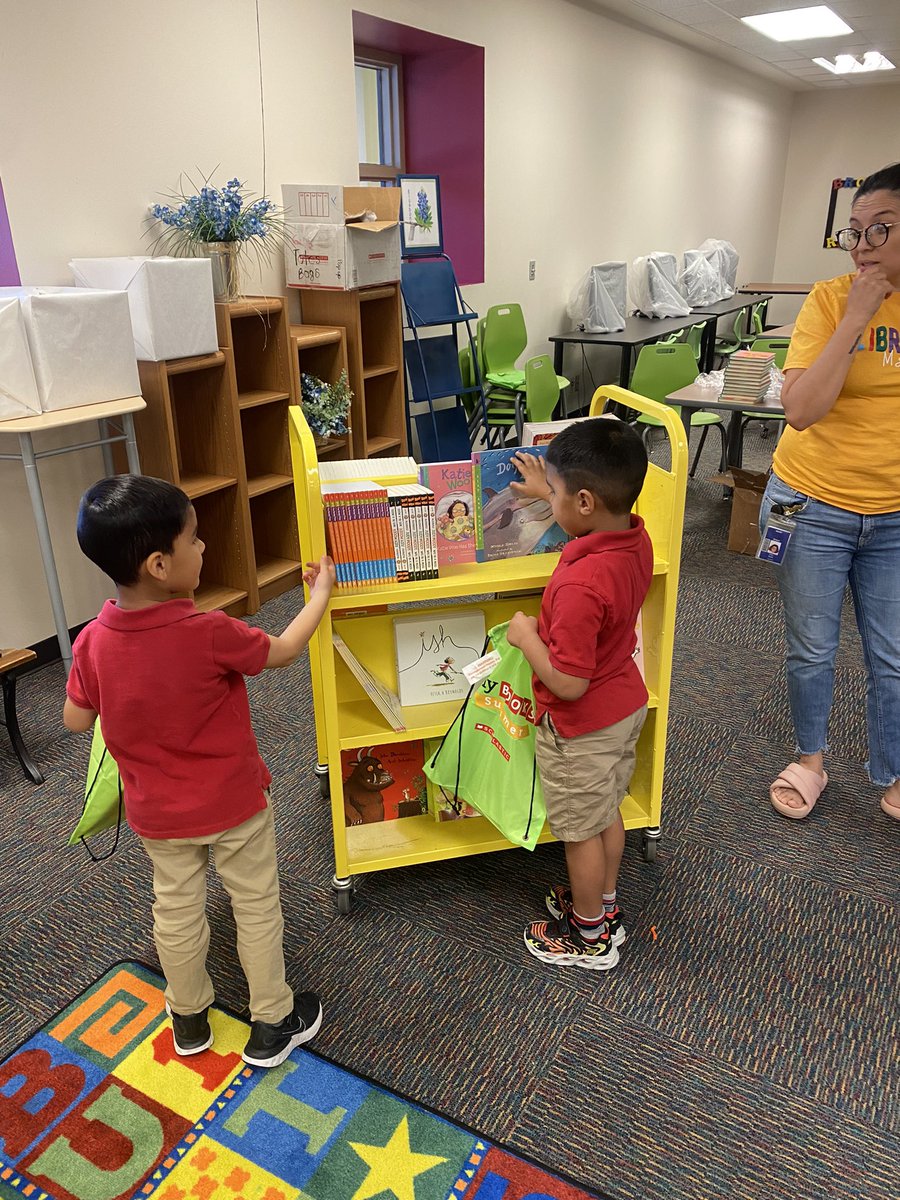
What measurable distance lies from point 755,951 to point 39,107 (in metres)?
3.35

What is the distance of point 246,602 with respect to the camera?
3635 mm

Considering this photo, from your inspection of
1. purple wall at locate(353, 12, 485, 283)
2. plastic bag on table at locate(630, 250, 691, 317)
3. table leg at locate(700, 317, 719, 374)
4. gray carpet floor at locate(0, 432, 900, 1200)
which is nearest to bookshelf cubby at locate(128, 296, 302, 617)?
gray carpet floor at locate(0, 432, 900, 1200)

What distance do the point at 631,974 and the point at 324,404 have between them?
9.07ft

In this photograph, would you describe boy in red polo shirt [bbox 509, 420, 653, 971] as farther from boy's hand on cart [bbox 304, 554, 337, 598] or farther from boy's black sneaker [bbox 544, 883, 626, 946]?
boy's hand on cart [bbox 304, 554, 337, 598]

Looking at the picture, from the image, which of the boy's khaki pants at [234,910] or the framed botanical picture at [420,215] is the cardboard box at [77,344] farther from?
the framed botanical picture at [420,215]

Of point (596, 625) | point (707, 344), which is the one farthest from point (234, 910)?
point (707, 344)

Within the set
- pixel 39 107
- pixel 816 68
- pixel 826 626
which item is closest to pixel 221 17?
pixel 39 107

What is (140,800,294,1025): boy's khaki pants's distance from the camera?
154 centimetres

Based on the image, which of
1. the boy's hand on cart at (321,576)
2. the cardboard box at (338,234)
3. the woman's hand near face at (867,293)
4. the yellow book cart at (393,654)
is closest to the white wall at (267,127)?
the cardboard box at (338,234)

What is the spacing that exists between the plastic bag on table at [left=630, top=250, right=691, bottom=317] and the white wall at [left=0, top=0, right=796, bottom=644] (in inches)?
10.2

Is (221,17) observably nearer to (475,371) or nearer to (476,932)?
(475,371)

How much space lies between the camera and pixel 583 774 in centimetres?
173

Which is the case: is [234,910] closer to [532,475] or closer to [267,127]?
[532,475]

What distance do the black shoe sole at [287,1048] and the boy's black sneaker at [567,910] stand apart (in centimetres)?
58
